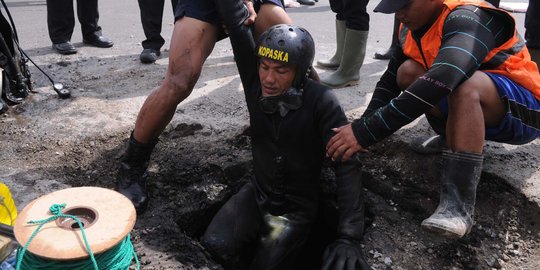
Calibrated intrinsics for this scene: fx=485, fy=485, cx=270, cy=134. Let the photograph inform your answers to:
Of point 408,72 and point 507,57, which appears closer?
point 507,57

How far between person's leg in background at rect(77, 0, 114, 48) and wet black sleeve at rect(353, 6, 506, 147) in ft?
15.2

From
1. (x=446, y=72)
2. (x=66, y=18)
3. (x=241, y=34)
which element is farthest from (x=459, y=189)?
(x=66, y=18)

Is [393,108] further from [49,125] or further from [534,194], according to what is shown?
[49,125]

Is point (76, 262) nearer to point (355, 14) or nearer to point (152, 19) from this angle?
point (355, 14)

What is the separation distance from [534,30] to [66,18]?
16.8ft

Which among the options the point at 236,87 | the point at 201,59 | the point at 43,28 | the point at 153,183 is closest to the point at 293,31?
the point at 201,59

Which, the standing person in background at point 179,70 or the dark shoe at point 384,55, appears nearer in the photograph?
the standing person in background at point 179,70

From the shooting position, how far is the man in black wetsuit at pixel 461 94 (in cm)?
257

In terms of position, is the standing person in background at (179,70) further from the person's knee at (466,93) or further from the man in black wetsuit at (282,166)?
the person's knee at (466,93)

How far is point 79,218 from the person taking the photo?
6.81ft

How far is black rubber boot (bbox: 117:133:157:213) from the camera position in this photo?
3114mm

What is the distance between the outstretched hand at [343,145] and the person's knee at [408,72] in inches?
29.8

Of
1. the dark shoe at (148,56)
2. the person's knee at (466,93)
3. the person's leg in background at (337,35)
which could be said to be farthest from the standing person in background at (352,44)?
the person's knee at (466,93)

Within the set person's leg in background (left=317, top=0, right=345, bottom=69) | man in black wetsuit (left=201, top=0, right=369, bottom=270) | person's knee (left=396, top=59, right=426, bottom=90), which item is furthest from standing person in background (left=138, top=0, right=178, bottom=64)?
person's knee (left=396, top=59, right=426, bottom=90)
